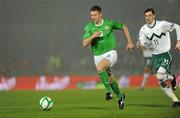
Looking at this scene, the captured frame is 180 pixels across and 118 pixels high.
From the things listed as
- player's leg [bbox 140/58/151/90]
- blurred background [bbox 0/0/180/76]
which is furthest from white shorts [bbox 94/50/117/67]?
blurred background [bbox 0/0/180/76]

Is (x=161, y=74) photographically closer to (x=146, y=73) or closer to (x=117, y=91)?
(x=117, y=91)

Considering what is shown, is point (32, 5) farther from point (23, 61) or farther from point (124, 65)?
→ point (124, 65)

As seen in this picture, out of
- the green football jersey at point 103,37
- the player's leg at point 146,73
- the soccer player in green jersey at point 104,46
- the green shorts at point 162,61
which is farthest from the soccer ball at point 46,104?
the player's leg at point 146,73

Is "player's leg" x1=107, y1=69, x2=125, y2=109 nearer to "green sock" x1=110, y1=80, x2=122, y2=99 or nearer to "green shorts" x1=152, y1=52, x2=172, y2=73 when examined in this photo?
"green sock" x1=110, y1=80, x2=122, y2=99

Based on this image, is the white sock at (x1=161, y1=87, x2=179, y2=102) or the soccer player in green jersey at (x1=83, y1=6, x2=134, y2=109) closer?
the soccer player in green jersey at (x1=83, y1=6, x2=134, y2=109)

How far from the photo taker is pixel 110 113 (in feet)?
30.9

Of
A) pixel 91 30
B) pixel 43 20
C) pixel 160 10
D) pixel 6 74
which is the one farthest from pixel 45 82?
pixel 91 30

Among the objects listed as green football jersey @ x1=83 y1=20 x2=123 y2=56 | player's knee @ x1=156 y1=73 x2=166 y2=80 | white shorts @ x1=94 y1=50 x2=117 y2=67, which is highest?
green football jersey @ x1=83 y1=20 x2=123 y2=56

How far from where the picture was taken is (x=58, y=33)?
2509cm

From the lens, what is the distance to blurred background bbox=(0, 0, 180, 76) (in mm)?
24312

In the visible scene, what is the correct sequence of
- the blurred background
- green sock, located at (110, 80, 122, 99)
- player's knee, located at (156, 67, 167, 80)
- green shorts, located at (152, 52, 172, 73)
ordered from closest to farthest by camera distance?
1. green sock, located at (110, 80, 122, 99)
2. player's knee, located at (156, 67, 167, 80)
3. green shorts, located at (152, 52, 172, 73)
4. the blurred background

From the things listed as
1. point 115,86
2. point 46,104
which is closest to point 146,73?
point 115,86

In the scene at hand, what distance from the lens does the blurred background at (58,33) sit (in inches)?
957

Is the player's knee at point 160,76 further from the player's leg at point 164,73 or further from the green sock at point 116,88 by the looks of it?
the green sock at point 116,88
